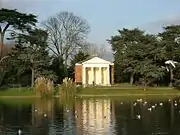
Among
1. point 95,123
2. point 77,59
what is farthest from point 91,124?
point 77,59

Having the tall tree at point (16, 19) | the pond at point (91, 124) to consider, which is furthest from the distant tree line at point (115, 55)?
the pond at point (91, 124)

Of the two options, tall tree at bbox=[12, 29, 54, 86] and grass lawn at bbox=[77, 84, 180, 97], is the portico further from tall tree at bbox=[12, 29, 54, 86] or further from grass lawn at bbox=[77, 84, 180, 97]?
grass lawn at bbox=[77, 84, 180, 97]

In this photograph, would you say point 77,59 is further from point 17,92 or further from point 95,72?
point 17,92

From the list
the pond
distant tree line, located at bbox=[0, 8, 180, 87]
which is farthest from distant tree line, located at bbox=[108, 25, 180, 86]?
the pond

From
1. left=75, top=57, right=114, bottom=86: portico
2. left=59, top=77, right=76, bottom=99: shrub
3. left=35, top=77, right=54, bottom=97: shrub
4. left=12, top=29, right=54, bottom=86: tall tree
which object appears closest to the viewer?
left=59, top=77, right=76, bottom=99: shrub

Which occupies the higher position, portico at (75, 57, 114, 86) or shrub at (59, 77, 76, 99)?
portico at (75, 57, 114, 86)

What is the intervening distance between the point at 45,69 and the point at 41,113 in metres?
40.6

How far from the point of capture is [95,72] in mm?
92250

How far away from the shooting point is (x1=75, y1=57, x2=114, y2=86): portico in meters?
89.6

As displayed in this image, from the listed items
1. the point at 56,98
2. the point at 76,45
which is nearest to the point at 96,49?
the point at 76,45

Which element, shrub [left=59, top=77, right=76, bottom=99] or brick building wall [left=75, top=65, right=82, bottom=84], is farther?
brick building wall [left=75, top=65, right=82, bottom=84]

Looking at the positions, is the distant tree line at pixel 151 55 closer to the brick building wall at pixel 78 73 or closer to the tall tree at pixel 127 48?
the tall tree at pixel 127 48

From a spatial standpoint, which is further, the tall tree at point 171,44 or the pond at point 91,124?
the tall tree at point 171,44

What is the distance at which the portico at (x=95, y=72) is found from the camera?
89.6 m
